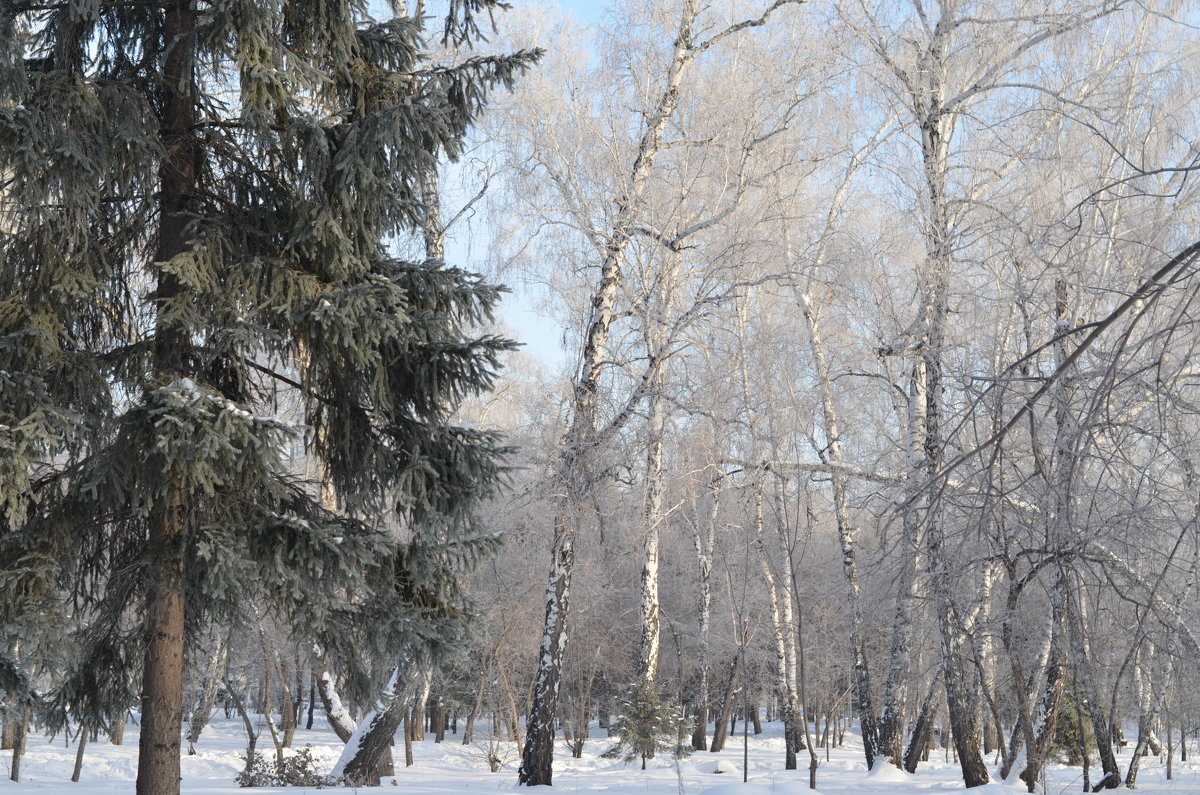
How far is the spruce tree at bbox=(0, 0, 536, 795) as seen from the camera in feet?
15.5

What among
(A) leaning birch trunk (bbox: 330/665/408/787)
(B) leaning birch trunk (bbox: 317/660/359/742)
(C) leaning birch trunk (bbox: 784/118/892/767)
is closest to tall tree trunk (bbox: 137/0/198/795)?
Answer: (A) leaning birch trunk (bbox: 330/665/408/787)

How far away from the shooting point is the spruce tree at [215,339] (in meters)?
4.71

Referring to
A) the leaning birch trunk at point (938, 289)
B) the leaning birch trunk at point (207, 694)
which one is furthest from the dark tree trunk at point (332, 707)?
the leaning birch trunk at point (207, 694)

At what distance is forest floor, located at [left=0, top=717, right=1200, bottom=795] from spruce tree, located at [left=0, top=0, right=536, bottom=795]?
2.92 meters

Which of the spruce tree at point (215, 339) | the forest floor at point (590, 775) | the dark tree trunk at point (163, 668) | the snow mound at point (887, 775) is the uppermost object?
the spruce tree at point (215, 339)

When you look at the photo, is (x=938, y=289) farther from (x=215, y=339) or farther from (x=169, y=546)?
(x=169, y=546)

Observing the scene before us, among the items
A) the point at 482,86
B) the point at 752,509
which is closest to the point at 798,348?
the point at 752,509

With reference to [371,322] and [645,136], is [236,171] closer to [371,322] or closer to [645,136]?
[371,322]

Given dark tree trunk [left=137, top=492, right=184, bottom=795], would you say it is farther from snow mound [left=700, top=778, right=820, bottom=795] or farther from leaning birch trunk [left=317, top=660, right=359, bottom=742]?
leaning birch trunk [left=317, top=660, right=359, bottom=742]

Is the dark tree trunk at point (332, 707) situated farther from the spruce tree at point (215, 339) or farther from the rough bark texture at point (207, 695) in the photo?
the rough bark texture at point (207, 695)

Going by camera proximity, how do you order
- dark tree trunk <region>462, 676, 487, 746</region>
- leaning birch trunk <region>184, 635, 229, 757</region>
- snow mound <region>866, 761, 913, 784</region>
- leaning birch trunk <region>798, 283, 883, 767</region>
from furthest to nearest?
dark tree trunk <region>462, 676, 487, 746</region>
leaning birch trunk <region>184, 635, 229, 757</region>
leaning birch trunk <region>798, 283, 883, 767</region>
snow mound <region>866, 761, 913, 784</region>

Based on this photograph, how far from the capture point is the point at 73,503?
5148mm

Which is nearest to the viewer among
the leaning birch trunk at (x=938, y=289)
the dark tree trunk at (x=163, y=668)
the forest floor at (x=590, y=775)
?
the dark tree trunk at (x=163, y=668)

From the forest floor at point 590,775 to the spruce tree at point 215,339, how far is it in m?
2.92
